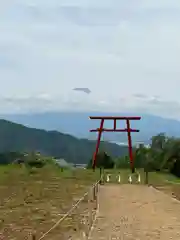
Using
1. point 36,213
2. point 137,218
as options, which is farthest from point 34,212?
point 137,218

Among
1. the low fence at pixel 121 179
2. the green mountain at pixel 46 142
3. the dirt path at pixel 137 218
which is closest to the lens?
the dirt path at pixel 137 218

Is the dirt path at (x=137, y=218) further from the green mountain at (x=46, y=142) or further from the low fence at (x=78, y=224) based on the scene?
the green mountain at (x=46, y=142)

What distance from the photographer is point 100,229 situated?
36.9 feet

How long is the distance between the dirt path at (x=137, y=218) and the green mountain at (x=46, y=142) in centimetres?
6746

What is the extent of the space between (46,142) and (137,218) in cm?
9427

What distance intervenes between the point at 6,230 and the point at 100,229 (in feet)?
6.41

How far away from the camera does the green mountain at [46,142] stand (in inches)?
3647

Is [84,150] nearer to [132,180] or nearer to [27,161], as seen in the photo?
[27,161]

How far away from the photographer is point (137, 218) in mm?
13383

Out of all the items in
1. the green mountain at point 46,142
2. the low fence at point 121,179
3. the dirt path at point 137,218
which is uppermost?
the green mountain at point 46,142

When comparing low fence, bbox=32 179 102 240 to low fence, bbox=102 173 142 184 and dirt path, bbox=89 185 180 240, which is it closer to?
dirt path, bbox=89 185 180 240

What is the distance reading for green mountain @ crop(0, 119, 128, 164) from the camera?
9263 centimetres

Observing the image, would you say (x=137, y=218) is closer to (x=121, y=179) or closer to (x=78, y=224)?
(x=78, y=224)

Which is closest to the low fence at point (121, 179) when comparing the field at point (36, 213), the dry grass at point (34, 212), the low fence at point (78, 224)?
the field at point (36, 213)
